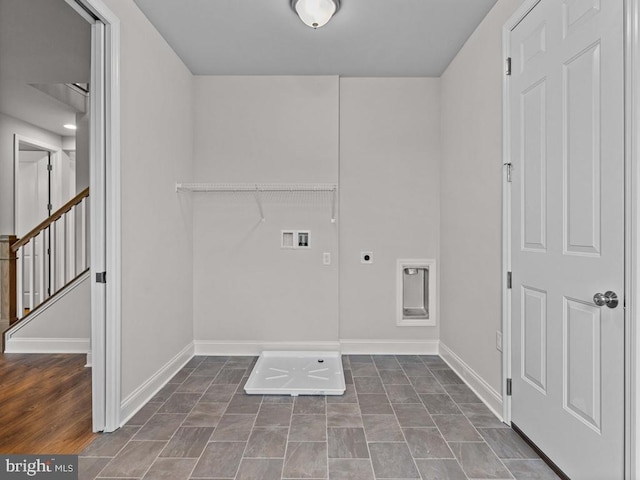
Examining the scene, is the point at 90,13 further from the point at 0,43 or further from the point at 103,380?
the point at 103,380

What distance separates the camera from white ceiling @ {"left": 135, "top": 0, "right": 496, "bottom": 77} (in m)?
Result: 2.48

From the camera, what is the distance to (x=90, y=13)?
204cm

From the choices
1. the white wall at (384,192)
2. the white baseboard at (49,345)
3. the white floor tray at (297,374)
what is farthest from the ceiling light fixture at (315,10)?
the white baseboard at (49,345)

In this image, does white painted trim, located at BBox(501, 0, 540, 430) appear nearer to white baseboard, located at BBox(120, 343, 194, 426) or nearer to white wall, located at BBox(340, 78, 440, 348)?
white wall, located at BBox(340, 78, 440, 348)

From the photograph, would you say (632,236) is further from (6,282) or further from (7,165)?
(7,165)

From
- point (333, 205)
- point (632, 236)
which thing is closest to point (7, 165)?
point (333, 205)

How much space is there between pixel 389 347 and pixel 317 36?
2.80 metres

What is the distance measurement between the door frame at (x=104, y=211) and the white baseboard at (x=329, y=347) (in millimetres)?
1386

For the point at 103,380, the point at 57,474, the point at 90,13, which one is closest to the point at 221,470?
the point at 57,474

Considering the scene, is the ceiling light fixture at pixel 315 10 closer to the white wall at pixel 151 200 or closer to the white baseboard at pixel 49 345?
the white wall at pixel 151 200

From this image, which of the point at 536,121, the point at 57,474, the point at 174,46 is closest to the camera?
the point at 57,474

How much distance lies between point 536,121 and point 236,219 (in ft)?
8.38

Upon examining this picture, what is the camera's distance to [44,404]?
2490 mm

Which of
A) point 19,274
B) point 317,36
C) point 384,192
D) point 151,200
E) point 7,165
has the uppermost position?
point 317,36
